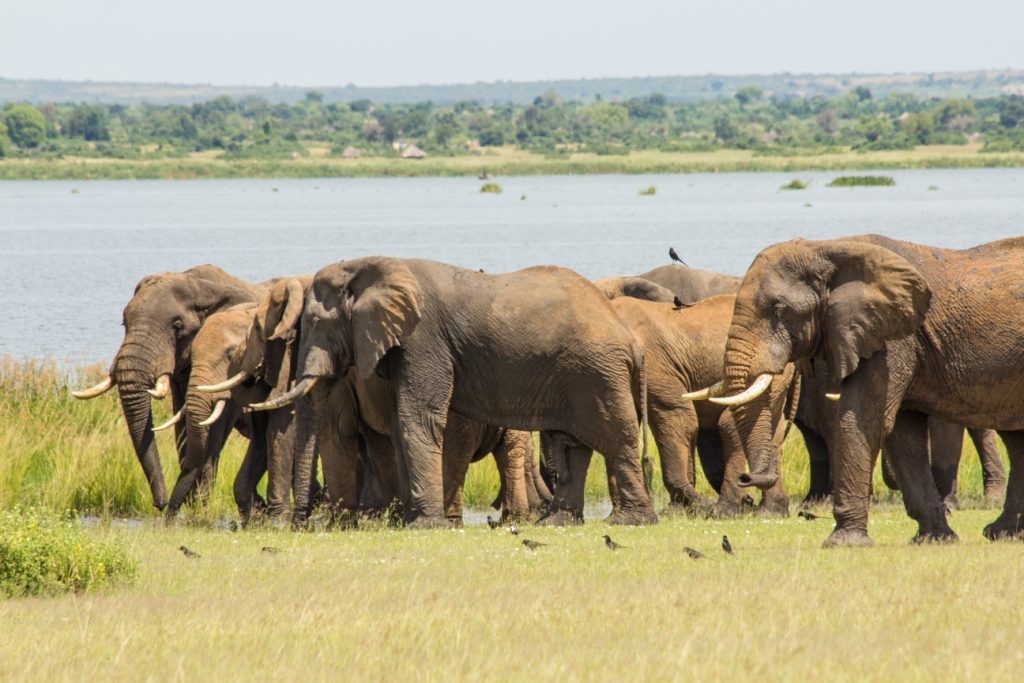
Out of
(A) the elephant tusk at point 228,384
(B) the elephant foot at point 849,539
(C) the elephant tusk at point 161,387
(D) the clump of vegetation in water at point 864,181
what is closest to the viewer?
(B) the elephant foot at point 849,539

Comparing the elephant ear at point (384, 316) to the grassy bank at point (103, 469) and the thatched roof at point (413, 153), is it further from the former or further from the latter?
the thatched roof at point (413, 153)

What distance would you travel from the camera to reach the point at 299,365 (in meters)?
15.1

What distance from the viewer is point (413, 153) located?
543 feet

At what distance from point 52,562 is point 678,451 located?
612 centimetres

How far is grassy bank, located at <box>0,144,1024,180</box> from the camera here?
449ft

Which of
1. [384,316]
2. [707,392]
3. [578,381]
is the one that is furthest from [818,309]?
[384,316]

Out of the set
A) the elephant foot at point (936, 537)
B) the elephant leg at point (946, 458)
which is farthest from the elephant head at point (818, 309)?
the elephant leg at point (946, 458)

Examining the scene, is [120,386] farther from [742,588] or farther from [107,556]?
[742,588]

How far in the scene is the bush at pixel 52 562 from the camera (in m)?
11.0

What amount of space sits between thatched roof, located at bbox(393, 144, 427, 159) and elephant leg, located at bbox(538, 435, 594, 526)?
149 meters

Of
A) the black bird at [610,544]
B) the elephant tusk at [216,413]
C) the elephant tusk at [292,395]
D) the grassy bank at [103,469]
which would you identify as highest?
the elephant tusk at [292,395]

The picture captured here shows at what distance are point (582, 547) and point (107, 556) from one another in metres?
3.16

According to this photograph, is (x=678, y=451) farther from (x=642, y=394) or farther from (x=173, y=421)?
(x=173, y=421)

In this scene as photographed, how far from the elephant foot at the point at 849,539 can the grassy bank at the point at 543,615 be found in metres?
0.13
